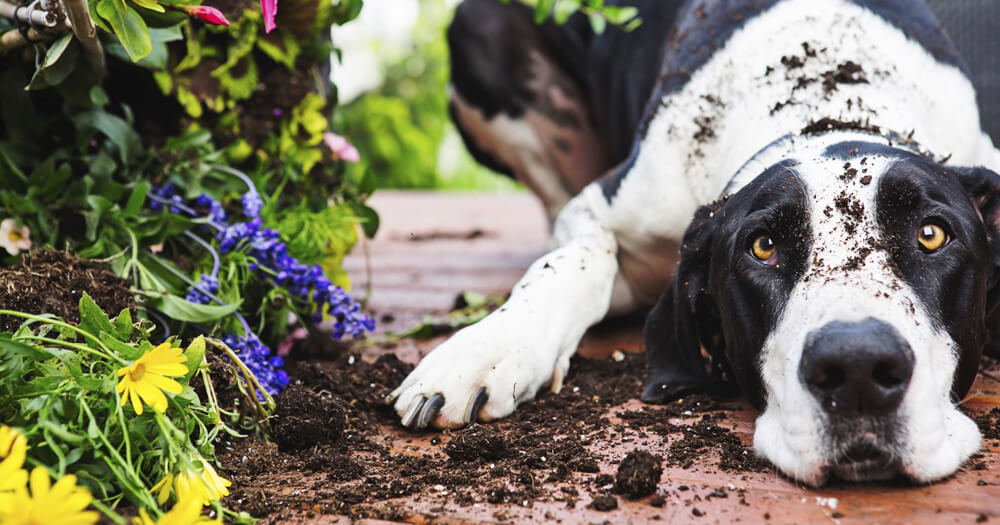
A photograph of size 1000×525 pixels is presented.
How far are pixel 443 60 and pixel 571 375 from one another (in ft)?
30.0

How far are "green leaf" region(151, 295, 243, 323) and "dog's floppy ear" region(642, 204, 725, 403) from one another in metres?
0.99

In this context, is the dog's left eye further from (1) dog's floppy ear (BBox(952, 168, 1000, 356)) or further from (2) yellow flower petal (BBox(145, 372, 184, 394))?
(2) yellow flower petal (BBox(145, 372, 184, 394))

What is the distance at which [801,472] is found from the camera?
5.07 ft

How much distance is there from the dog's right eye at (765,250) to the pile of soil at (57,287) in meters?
1.35

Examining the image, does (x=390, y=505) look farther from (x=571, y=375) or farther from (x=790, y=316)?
(x=571, y=375)

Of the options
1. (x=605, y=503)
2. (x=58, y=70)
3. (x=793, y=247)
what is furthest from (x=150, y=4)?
(x=793, y=247)

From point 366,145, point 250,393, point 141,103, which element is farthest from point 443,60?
point 250,393

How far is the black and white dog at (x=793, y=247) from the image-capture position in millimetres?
1526

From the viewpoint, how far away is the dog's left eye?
1.72 m

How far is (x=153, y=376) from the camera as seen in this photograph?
52.6 inches

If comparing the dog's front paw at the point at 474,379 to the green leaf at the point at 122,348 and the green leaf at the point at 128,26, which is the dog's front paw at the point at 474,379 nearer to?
the green leaf at the point at 122,348

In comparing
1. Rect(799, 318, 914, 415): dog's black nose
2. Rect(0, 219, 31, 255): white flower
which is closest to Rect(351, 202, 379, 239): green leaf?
Rect(0, 219, 31, 255): white flower

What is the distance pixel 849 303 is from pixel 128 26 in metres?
1.41

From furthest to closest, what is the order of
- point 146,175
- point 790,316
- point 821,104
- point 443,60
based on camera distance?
point 443,60
point 146,175
point 821,104
point 790,316
